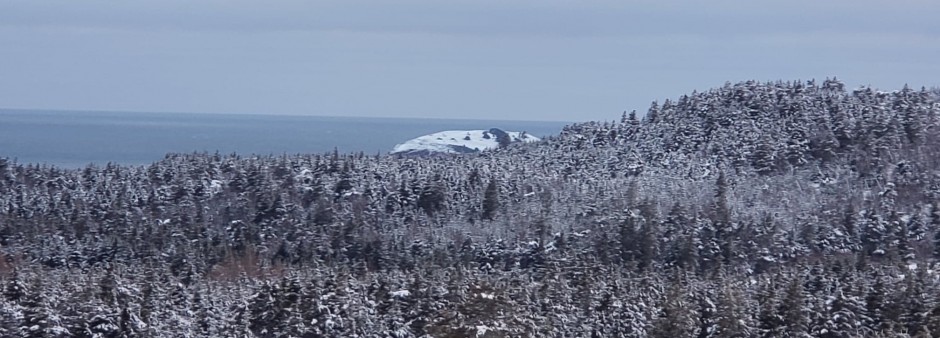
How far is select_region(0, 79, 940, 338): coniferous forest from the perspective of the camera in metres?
64.2

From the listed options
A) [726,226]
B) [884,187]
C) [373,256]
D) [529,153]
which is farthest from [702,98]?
[373,256]

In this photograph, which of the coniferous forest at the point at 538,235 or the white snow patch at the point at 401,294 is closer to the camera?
the coniferous forest at the point at 538,235

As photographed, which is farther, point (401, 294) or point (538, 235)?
point (538, 235)

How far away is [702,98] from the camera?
193250mm

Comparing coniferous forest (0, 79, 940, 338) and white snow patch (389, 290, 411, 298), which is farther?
white snow patch (389, 290, 411, 298)

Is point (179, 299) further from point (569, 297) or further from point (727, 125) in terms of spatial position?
point (727, 125)

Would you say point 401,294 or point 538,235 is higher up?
point 401,294

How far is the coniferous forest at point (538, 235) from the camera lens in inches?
2530

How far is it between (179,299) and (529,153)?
368 feet

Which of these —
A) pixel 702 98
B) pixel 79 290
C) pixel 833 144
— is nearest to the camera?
pixel 79 290

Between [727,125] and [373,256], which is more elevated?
[727,125]

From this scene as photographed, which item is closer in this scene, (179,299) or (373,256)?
(179,299)

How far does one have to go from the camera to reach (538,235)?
125875 millimetres

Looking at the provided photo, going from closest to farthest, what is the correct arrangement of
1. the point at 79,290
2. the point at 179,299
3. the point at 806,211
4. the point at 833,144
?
the point at 79,290
the point at 179,299
the point at 806,211
the point at 833,144
